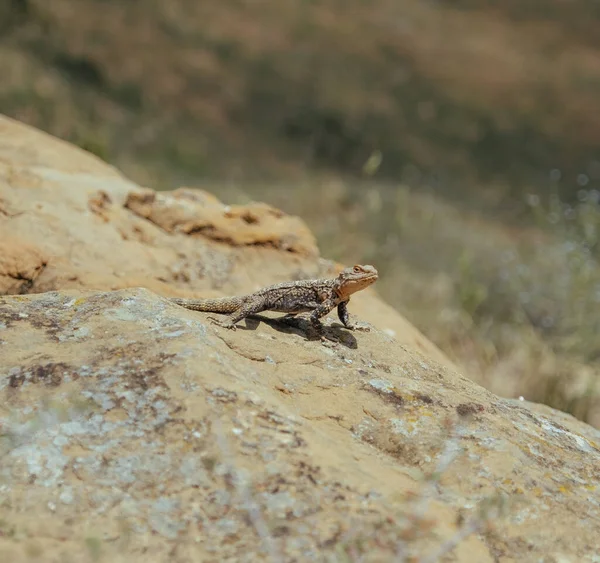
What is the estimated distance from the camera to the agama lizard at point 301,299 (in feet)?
14.4

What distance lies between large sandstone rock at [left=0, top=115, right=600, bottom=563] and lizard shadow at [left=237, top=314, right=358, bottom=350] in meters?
0.02

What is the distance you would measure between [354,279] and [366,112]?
1233 centimetres

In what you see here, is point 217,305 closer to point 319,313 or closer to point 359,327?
point 319,313

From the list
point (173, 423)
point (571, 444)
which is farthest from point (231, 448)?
point (571, 444)

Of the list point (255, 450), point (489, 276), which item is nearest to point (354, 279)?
point (255, 450)

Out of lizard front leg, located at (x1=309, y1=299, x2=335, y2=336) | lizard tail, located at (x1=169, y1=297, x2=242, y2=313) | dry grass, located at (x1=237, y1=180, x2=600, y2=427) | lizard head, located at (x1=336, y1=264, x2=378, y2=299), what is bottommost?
dry grass, located at (x1=237, y1=180, x2=600, y2=427)

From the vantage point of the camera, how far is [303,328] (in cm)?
443

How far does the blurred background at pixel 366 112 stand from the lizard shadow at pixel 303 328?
5.53m

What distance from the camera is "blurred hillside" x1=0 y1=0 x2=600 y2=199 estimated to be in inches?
573

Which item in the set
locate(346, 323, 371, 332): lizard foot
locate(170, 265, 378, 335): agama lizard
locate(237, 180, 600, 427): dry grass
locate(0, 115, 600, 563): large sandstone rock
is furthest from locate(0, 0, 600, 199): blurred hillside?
locate(0, 115, 600, 563): large sandstone rock

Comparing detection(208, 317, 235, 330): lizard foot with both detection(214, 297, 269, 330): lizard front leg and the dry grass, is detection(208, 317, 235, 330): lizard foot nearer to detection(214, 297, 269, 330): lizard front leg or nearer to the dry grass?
detection(214, 297, 269, 330): lizard front leg

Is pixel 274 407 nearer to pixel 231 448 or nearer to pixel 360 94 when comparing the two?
pixel 231 448

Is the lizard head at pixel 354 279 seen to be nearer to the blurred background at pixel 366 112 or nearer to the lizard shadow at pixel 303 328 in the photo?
the lizard shadow at pixel 303 328

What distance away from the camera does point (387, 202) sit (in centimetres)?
1415
